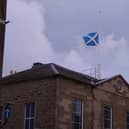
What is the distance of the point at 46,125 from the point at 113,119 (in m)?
8.48

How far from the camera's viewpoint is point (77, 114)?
1575 inches

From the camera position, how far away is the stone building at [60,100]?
126ft

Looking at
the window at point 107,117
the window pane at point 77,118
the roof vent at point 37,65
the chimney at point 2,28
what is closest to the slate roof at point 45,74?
the roof vent at point 37,65

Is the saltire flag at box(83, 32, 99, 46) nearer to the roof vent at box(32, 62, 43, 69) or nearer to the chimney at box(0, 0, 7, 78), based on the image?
the roof vent at box(32, 62, 43, 69)

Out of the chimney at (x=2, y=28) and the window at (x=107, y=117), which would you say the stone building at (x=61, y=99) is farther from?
the chimney at (x=2, y=28)

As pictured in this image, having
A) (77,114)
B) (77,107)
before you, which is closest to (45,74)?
(77,107)

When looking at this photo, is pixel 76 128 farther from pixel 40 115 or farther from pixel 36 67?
pixel 36 67

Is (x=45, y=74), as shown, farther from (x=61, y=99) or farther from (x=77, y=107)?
(x=77, y=107)

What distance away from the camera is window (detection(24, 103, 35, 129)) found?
39594 millimetres

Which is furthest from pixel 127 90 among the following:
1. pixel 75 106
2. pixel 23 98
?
pixel 23 98

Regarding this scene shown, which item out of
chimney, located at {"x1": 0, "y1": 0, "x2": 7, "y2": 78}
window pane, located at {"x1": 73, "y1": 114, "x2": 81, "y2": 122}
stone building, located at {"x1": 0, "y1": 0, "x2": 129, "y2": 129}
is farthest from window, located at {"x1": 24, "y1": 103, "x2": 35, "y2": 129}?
chimney, located at {"x1": 0, "y1": 0, "x2": 7, "y2": 78}

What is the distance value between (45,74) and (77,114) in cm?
449

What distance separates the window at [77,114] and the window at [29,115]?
355 cm

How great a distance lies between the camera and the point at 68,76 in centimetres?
3916
